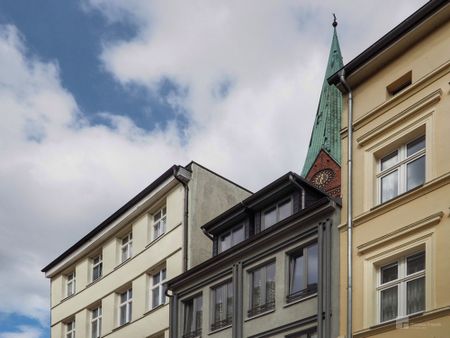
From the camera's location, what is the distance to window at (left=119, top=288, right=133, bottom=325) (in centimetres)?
3466

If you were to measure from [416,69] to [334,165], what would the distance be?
1237 inches

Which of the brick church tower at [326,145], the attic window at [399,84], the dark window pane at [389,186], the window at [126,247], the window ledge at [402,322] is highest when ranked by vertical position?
the brick church tower at [326,145]

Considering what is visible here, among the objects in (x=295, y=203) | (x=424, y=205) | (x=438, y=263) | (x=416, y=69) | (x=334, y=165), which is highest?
(x=334, y=165)

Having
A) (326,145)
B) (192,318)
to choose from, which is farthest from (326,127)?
(192,318)

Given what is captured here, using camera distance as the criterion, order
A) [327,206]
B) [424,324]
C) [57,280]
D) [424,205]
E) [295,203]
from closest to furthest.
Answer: [424,324], [424,205], [327,206], [295,203], [57,280]

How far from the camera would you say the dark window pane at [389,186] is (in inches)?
829

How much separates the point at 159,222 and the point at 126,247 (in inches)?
117

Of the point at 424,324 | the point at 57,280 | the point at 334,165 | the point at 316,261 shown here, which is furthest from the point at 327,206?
the point at 334,165

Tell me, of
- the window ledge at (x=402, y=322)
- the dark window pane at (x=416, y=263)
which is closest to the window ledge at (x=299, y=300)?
the window ledge at (x=402, y=322)

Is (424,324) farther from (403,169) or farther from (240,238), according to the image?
(240,238)

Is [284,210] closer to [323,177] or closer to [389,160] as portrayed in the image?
[389,160]

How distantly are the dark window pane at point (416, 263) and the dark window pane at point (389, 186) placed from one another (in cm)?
192

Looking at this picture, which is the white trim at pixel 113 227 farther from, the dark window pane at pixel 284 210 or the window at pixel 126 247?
the dark window pane at pixel 284 210

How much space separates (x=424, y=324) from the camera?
18328mm
